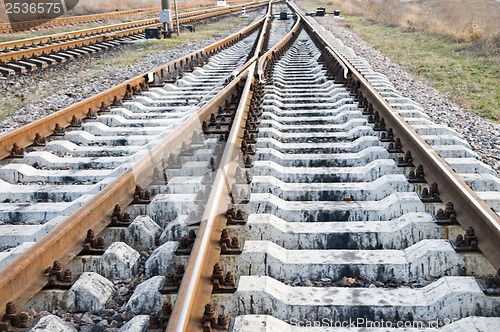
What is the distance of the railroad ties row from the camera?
264cm

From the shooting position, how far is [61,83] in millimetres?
10938

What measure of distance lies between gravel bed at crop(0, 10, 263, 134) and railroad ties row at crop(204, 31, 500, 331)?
4.62 m

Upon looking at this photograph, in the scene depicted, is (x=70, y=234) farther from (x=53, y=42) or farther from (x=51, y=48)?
(x=53, y=42)

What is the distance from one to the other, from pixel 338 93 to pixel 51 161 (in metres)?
4.33

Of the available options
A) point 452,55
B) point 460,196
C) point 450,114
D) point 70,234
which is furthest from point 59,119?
point 452,55

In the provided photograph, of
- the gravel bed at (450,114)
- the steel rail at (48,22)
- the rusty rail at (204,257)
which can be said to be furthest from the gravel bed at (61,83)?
the steel rail at (48,22)

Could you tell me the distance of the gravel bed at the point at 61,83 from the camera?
843 centimetres

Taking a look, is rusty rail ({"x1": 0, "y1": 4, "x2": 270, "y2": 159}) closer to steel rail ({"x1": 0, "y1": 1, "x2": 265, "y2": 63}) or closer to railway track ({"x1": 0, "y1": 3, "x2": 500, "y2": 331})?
railway track ({"x1": 0, "y1": 3, "x2": 500, "y2": 331})

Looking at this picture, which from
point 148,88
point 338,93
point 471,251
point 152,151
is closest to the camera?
point 471,251

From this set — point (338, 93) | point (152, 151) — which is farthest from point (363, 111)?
point (152, 151)

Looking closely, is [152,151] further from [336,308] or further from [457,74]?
[457,74]

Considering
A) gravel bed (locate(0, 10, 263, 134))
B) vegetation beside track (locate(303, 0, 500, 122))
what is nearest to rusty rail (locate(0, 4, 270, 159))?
gravel bed (locate(0, 10, 263, 134))

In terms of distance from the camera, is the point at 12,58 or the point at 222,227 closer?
the point at 222,227

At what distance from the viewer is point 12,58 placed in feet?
41.1
